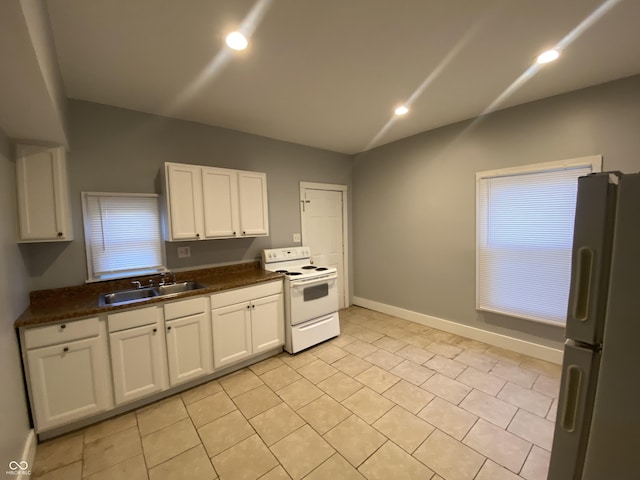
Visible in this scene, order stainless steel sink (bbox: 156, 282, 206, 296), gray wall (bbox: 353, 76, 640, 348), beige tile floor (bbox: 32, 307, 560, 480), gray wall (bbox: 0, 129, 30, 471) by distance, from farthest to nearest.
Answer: stainless steel sink (bbox: 156, 282, 206, 296), gray wall (bbox: 353, 76, 640, 348), beige tile floor (bbox: 32, 307, 560, 480), gray wall (bbox: 0, 129, 30, 471)

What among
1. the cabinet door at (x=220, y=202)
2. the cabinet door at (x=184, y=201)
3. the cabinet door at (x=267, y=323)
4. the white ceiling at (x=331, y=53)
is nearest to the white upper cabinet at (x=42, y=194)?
the white ceiling at (x=331, y=53)

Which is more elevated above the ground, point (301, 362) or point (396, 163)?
point (396, 163)

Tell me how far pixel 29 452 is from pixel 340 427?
2016mm

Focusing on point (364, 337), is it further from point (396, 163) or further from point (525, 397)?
point (396, 163)

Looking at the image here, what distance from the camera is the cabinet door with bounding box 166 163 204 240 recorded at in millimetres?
2562

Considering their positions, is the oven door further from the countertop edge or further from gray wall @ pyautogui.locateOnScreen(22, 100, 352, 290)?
gray wall @ pyautogui.locateOnScreen(22, 100, 352, 290)

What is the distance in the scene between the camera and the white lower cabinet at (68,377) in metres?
1.80

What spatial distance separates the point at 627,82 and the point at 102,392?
4.95 metres

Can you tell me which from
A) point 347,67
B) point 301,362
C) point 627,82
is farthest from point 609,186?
point 301,362

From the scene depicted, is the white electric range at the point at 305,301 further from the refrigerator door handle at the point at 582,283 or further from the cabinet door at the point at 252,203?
the refrigerator door handle at the point at 582,283

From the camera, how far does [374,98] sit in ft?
8.48

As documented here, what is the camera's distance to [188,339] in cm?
238

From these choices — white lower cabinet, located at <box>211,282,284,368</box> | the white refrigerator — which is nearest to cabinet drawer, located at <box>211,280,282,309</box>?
white lower cabinet, located at <box>211,282,284,368</box>

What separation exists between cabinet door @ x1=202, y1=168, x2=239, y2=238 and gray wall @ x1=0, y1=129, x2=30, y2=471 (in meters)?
1.33
